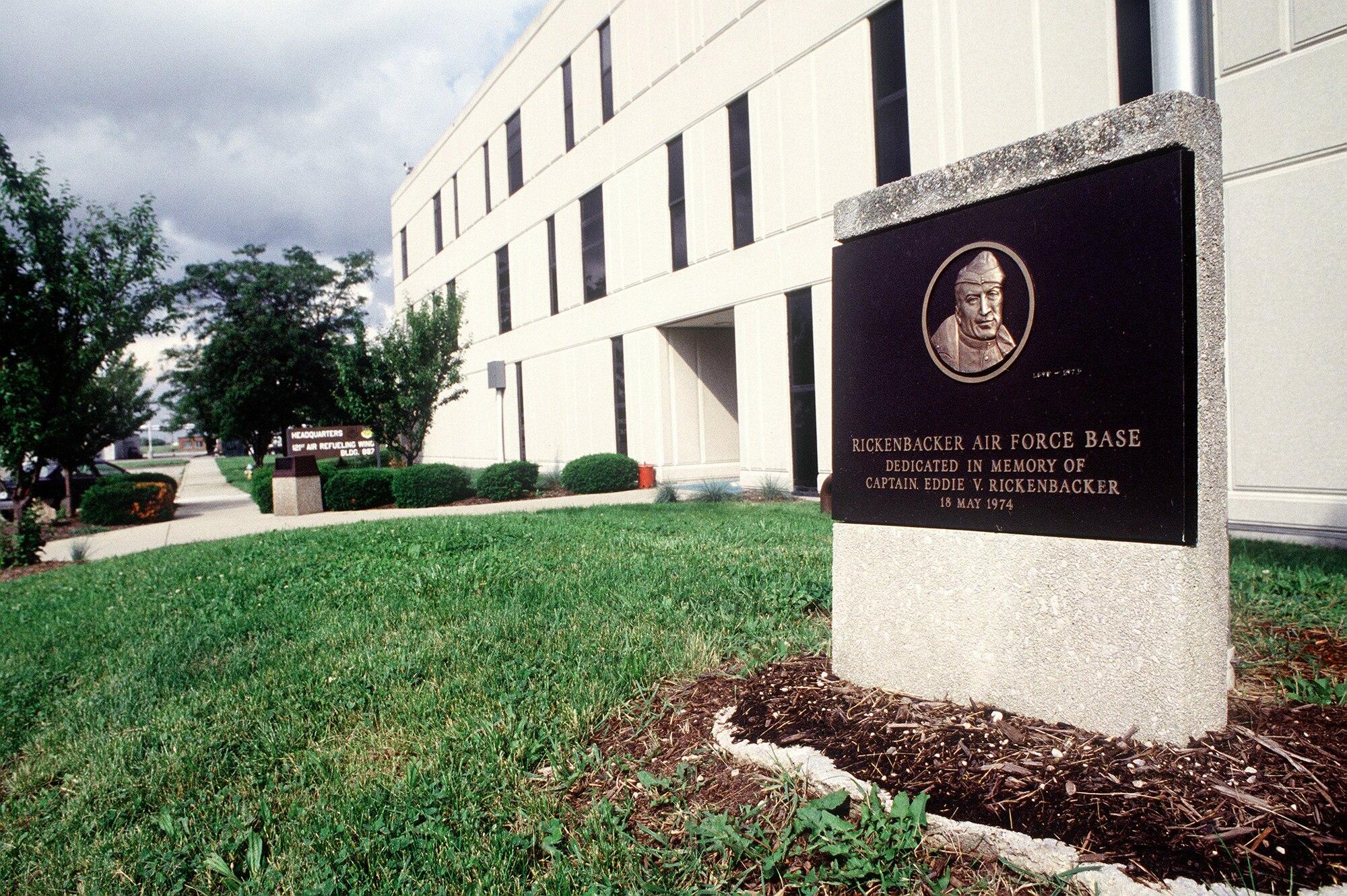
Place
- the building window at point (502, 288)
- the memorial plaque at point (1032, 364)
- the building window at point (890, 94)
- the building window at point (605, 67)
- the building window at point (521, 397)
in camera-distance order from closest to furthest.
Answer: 1. the memorial plaque at point (1032, 364)
2. the building window at point (890, 94)
3. the building window at point (605, 67)
4. the building window at point (521, 397)
5. the building window at point (502, 288)

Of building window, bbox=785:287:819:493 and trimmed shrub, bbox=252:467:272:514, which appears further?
trimmed shrub, bbox=252:467:272:514

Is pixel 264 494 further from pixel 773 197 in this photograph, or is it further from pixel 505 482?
pixel 773 197

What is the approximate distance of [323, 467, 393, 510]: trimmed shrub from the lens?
17.2 m

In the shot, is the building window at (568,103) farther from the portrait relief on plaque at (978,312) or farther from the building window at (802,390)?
the portrait relief on plaque at (978,312)

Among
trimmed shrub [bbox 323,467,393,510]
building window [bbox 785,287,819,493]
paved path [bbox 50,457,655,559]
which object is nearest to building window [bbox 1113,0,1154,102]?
building window [bbox 785,287,819,493]

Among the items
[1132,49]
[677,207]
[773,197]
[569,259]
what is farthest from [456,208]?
[1132,49]

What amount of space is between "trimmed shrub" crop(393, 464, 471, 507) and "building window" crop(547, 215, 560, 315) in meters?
8.04

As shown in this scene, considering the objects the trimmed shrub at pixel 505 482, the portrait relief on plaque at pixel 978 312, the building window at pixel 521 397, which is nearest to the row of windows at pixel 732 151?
the building window at pixel 521 397

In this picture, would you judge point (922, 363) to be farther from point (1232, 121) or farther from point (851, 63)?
point (851, 63)

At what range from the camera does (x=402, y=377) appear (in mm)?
19578

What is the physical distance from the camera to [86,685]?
5.39 metres

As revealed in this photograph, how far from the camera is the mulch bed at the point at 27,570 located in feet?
34.4

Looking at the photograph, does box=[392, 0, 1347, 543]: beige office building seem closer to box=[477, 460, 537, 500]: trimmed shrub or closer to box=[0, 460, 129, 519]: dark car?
box=[477, 460, 537, 500]: trimmed shrub

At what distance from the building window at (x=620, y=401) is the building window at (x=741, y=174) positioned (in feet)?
17.4
